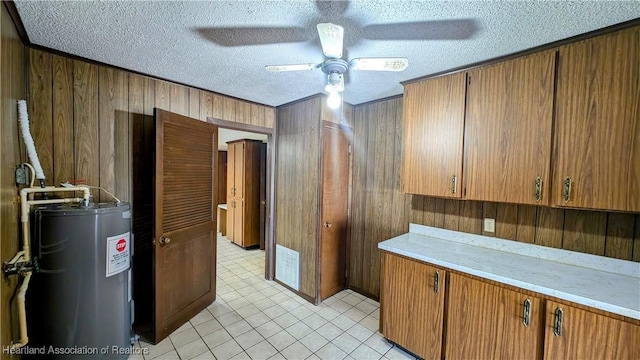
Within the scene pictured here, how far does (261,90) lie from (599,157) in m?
2.68

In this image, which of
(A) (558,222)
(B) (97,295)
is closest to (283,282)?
(B) (97,295)

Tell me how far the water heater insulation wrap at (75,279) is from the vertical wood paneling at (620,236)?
342 cm

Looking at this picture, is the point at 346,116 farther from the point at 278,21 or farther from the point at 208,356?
the point at 208,356

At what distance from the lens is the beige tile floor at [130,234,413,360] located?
208cm

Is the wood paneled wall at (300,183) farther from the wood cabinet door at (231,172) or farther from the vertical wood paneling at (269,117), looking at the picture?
the wood cabinet door at (231,172)

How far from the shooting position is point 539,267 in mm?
1749

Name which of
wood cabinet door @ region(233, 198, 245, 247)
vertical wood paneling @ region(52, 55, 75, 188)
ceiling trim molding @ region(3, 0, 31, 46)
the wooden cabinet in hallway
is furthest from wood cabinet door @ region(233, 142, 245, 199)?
ceiling trim molding @ region(3, 0, 31, 46)

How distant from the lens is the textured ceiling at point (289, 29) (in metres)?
1.33

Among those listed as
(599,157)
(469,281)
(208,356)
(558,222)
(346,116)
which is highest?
(346,116)

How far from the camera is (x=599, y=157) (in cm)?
150

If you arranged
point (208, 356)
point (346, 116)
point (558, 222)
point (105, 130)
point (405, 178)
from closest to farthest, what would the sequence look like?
point (558, 222) < point (208, 356) < point (105, 130) < point (405, 178) < point (346, 116)

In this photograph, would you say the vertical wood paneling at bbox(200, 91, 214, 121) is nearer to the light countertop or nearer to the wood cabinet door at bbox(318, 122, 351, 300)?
the wood cabinet door at bbox(318, 122, 351, 300)

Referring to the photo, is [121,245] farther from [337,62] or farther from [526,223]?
[526,223]

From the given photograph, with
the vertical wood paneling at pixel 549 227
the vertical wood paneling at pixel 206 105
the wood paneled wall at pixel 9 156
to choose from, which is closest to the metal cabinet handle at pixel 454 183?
the vertical wood paneling at pixel 549 227
